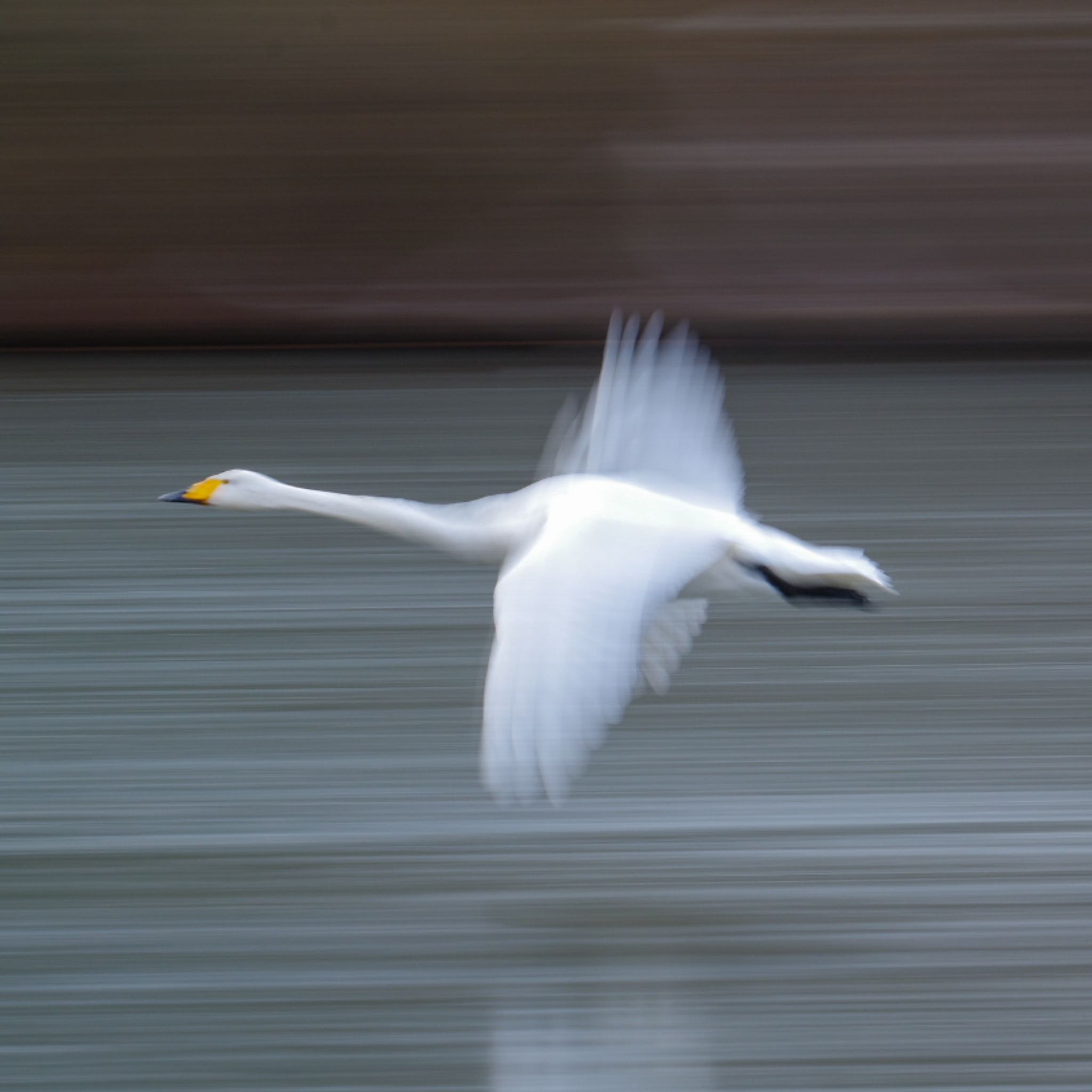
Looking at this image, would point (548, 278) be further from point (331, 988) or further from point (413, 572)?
point (331, 988)

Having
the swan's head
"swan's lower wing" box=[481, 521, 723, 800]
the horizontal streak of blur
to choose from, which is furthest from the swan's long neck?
the horizontal streak of blur

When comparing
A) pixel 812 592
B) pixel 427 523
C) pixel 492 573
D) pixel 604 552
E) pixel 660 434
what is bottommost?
pixel 604 552

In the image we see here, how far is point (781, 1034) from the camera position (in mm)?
2373

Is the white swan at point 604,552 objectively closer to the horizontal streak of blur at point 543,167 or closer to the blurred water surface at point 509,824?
the blurred water surface at point 509,824

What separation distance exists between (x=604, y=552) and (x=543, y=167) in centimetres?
542

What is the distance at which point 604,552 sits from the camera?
267 centimetres

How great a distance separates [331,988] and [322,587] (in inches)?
94.9

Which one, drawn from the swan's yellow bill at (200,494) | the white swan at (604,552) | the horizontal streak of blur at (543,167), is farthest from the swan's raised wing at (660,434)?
the horizontal streak of blur at (543,167)

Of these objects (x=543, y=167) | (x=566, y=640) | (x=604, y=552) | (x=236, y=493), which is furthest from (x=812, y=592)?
(x=543, y=167)

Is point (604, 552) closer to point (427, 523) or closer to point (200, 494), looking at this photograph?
point (427, 523)

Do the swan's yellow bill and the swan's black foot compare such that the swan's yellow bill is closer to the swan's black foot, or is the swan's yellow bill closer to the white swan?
the white swan

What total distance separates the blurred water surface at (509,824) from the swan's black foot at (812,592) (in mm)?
348

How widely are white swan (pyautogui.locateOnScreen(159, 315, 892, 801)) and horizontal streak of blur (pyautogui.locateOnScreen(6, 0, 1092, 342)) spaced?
412 cm

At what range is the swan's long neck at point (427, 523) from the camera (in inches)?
126
